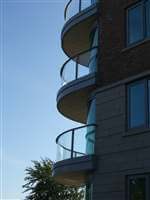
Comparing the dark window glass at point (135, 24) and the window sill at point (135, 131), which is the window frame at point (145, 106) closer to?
the window sill at point (135, 131)

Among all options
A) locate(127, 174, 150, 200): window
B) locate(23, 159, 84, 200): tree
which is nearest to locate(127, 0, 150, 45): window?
locate(127, 174, 150, 200): window

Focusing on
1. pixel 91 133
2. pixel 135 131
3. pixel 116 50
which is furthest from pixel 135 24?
pixel 91 133

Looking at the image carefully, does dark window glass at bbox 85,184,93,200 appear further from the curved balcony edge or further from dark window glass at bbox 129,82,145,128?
dark window glass at bbox 129,82,145,128

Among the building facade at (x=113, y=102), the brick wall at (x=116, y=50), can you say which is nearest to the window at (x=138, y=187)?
the building facade at (x=113, y=102)

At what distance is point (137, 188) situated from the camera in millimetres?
14461

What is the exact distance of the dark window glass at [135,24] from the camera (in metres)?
16.4

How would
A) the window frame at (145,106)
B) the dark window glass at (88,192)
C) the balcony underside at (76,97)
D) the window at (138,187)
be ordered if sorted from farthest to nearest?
the balcony underside at (76,97)
the dark window glass at (88,192)
the window frame at (145,106)
the window at (138,187)

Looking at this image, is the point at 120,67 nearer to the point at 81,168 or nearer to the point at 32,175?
the point at 81,168

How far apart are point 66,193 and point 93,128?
18.1m

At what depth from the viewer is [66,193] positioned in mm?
34031

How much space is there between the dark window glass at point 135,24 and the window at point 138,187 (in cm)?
474

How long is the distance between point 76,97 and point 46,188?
16.2 m

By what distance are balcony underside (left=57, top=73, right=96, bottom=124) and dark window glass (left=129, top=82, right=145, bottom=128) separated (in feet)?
6.52

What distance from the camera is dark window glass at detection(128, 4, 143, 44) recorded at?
16.4 m
